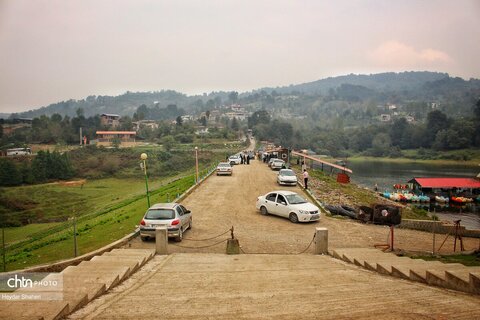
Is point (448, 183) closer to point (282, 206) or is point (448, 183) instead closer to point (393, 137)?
point (282, 206)

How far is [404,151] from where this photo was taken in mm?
137250

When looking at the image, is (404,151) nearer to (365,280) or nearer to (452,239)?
(452,239)

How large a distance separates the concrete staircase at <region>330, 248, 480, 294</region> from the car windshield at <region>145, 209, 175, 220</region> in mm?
6571

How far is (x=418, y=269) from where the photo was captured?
1033 centimetres

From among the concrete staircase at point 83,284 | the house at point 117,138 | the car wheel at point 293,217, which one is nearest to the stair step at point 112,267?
the concrete staircase at point 83,284

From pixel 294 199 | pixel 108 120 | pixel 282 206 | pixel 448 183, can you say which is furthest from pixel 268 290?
pixel 108 120

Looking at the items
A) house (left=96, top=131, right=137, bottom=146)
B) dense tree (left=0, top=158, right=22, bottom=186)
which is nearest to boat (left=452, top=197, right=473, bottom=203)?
dense tree (left=0, top=158, right=22, bottom=186)

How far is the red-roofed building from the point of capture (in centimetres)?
4574

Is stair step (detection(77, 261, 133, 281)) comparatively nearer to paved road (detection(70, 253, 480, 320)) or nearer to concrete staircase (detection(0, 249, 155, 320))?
concrete staircase (detection(0, 249, 155, 320))

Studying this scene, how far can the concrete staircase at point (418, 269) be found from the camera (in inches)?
348

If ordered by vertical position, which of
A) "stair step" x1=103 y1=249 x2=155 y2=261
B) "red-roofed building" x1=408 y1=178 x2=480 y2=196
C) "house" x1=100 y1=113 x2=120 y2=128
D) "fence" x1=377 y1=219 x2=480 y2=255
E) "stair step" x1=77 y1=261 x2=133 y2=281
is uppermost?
"house" x1=100 y1=113 x2=120 y2=128

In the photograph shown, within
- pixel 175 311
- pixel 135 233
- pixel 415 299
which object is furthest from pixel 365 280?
pixel 135 233

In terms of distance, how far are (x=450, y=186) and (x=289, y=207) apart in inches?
1360

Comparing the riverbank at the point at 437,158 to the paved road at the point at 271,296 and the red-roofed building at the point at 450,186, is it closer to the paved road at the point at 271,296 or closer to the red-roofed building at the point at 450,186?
the red-roofed building at the point at 450,186
